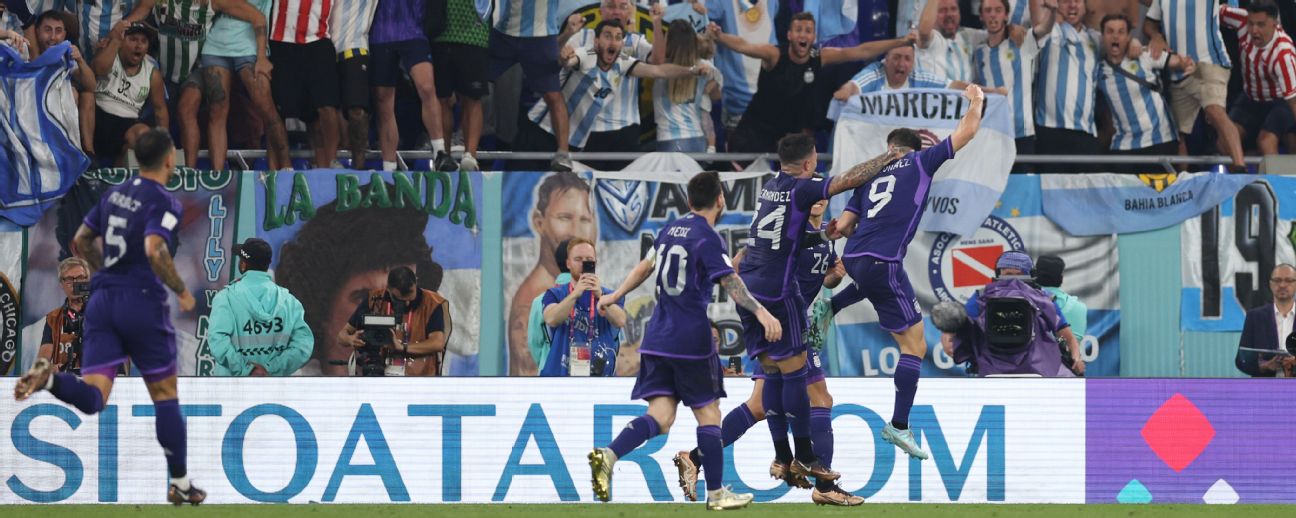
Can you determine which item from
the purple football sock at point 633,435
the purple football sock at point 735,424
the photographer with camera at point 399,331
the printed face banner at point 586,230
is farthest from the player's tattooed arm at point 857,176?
the printed face banner at point 586,230

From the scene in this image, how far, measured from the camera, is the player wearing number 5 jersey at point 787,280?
10.8 metres

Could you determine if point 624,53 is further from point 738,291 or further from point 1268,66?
point 1268,66

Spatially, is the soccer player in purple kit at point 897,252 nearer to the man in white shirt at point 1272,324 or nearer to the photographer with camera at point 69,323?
the man in white shirt at point 1272,324

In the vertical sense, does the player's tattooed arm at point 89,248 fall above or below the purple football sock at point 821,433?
above

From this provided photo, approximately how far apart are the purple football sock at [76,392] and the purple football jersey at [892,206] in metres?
4.93

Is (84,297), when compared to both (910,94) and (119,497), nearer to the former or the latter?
(119,497)

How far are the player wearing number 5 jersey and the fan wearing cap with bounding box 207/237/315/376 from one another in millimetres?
3875

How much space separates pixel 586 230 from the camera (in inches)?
616

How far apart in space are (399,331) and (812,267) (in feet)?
12.6

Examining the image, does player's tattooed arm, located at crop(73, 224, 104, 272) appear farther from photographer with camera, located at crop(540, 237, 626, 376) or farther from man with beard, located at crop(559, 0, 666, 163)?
man with beard, located at crop(559, 0, 666, 163)

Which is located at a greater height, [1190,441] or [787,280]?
[787,280]

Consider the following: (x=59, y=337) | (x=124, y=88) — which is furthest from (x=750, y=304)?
(x=124, y=88)

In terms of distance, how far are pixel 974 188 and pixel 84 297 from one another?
8.01 m

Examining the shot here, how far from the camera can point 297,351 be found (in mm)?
13000
